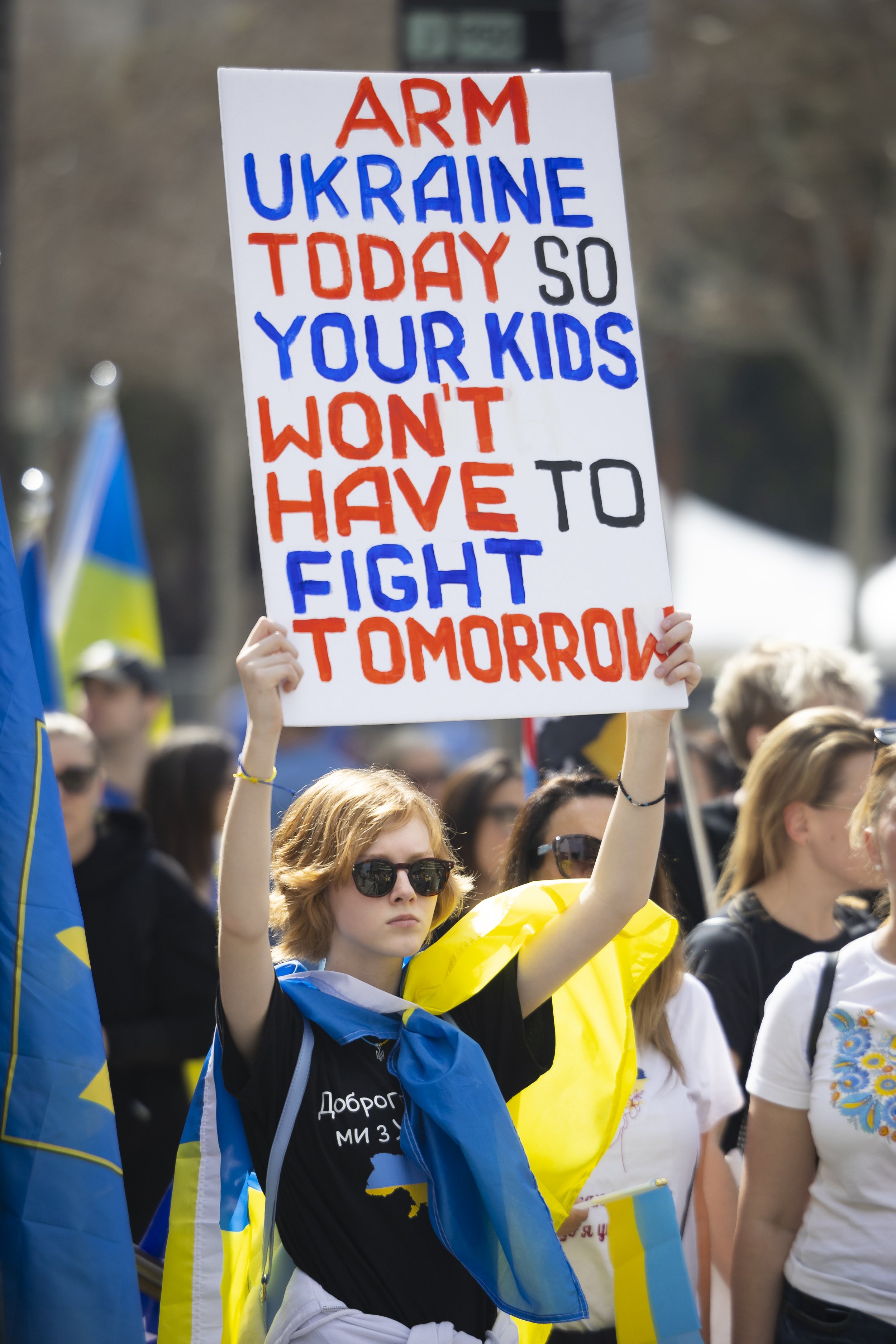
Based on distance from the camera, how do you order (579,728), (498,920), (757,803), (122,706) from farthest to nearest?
(122,706)
(579,728)
(757,803)
(498,920)

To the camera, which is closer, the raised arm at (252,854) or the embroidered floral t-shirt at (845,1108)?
the raised arm at (252,854)

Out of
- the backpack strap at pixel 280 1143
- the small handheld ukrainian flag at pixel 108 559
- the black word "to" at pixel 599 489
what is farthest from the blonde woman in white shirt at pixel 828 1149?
the small handheld ukrainian flag at pixel 108 559

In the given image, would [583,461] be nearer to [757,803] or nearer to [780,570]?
[757,803]

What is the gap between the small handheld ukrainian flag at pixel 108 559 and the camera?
643 cm

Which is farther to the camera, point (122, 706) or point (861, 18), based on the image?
point (861, 18)

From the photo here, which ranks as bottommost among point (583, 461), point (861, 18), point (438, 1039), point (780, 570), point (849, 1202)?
point (849, 1202)

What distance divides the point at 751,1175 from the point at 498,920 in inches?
23.6

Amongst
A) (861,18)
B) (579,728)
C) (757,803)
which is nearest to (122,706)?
(579,728)

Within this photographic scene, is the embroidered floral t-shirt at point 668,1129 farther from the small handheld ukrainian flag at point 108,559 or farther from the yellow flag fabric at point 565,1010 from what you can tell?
the small handheld ukrainian flag at point 108,559

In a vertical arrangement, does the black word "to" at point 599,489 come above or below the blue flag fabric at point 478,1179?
above

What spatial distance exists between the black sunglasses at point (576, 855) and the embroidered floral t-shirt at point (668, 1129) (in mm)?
275

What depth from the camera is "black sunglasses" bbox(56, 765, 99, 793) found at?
3.57 metres

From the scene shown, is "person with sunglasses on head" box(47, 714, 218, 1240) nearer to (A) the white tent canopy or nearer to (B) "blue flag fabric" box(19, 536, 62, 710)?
(B) "blue flag fabric" box(19, 536, 62, 710)

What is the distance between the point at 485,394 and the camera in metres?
2.16
